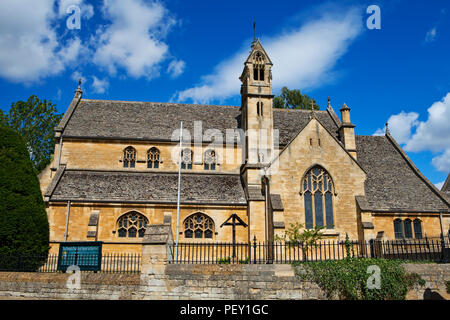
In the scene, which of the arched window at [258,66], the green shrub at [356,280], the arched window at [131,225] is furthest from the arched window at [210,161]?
the green shrub at [356,280]

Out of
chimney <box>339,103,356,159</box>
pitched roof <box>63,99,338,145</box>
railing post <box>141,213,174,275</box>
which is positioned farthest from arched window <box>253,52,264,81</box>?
railing post <box>141,213,174,275</box>

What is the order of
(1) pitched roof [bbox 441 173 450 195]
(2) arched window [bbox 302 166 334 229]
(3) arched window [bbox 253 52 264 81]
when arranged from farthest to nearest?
1. (1) pitched roof [bbox 441 173 450 195]
2. (3) arched window [bbox 253 52 264 81]
3. (2) arched window [bbox 302 166 334 229]

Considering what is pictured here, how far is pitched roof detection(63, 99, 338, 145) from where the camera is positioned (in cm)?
2678

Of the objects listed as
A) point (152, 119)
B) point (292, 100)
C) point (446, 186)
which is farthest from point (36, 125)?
point (446, 186)

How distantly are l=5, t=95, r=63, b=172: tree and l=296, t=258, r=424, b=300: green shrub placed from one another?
126ft

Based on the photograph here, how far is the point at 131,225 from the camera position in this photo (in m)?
21.4

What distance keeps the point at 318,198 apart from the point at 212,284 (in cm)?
1122

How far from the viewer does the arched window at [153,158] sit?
26.6 metres

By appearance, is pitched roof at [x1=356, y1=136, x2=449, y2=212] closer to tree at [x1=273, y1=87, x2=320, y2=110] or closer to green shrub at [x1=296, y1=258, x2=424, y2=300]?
green shrub at [x1=296, y1=258, x2=424, y2=300]

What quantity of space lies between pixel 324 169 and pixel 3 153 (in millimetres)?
18622

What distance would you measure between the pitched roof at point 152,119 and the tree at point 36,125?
16.1 metres

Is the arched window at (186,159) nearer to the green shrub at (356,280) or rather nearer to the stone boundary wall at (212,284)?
the stone boundary wall at (212,284)

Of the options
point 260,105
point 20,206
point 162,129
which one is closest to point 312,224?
point 260,105

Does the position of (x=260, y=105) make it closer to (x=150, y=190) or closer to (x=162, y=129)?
(x=162, y=129)
